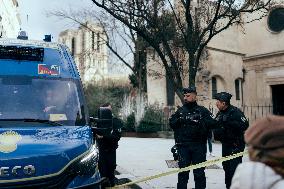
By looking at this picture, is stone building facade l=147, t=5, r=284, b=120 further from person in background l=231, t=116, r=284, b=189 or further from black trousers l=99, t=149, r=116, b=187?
person in background l=231, t=116, r=284, b=189

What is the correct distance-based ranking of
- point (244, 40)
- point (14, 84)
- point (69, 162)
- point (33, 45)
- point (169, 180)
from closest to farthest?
point (69, 162), point (14, 84), point (33, 45), point (169, 180), point (244, 40)

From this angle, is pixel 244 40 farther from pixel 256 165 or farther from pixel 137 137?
pixel 256 165

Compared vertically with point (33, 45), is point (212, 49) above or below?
Answer: above

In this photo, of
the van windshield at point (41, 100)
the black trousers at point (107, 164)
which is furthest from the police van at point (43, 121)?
the black trousers at point (107, 164)

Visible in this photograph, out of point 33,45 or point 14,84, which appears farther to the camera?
point 33,45

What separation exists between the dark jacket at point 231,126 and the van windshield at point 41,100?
102 inches

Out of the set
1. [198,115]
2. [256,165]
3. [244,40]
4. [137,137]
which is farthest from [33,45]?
[244,40]

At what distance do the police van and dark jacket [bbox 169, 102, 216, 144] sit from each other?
2.17 m

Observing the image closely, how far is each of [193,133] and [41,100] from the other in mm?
2800

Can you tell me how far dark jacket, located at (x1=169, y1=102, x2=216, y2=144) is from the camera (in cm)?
738

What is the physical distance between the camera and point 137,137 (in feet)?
84.1

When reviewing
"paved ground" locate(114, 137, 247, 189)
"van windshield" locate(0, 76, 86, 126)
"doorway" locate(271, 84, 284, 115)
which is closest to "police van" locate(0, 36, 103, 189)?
"van windshield" locate(0, 76, 86, 126)

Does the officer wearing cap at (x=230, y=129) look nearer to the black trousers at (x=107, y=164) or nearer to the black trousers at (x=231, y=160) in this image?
the black trousers at (x=231, y=160)

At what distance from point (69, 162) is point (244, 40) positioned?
25803 millimetres
